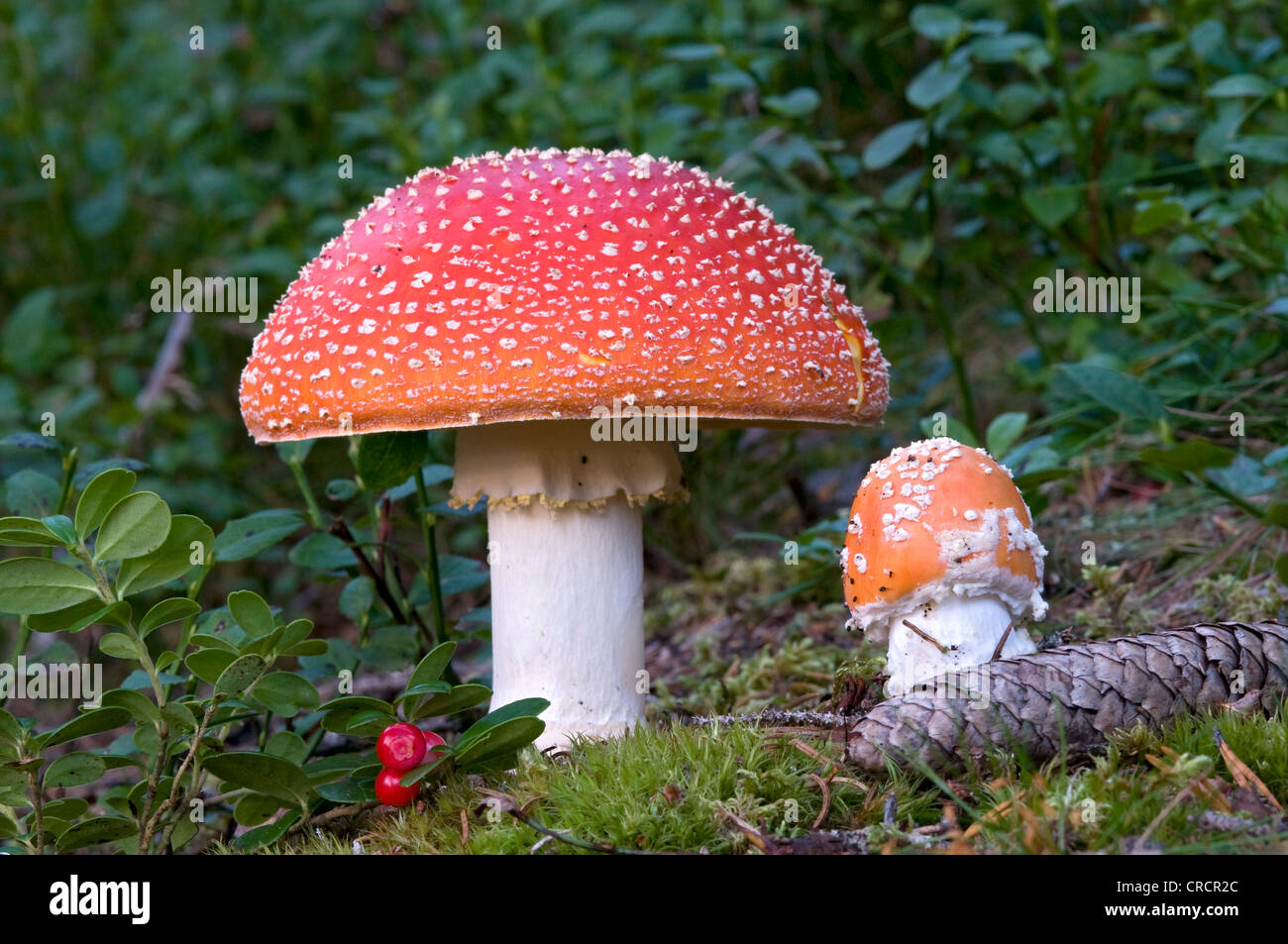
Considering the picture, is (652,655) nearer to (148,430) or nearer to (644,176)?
(644,176)

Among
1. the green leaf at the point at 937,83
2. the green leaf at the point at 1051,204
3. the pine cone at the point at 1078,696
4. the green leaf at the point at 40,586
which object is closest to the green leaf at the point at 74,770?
the green leaf at the point at 40,586

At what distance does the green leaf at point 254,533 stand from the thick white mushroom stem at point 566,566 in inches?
20.3

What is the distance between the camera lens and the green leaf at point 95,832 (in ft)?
7.75

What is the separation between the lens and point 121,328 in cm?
658

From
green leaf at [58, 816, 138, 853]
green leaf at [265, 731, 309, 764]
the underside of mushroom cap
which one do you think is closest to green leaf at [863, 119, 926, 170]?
the underside of mushroom cap

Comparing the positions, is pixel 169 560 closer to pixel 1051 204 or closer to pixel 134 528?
pixel 134 528

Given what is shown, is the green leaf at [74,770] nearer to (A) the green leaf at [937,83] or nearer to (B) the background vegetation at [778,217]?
(B) the background vegetation at [778,217]

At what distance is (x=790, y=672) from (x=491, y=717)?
1.23 m

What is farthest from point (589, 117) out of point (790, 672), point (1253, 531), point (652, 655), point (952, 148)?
point (1253, 531)

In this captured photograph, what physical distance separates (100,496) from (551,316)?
1.08 m

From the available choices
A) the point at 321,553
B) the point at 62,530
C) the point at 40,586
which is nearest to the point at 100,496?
the point at 62,530

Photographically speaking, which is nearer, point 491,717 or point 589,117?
point 491,717

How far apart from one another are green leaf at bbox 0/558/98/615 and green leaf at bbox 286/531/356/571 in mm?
751
